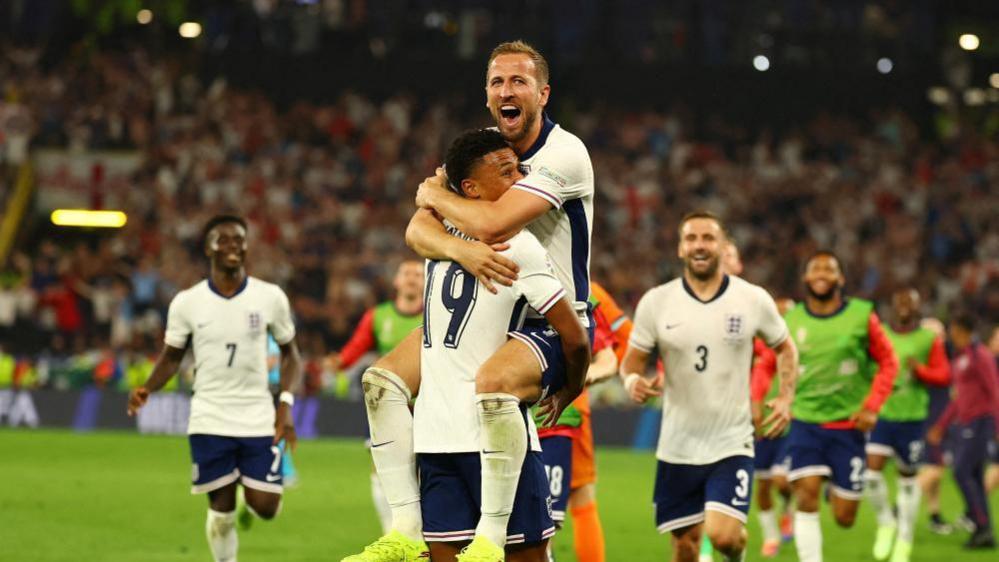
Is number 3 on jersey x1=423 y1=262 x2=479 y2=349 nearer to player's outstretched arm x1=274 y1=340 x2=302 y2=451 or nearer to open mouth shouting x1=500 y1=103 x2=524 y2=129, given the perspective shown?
open mouth shouting x1=500 y1=103 x2=524 y2=129

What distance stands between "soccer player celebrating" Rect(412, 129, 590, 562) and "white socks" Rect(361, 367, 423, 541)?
78 millimetres

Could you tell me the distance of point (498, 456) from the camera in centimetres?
554

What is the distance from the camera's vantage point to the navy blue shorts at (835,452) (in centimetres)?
1083

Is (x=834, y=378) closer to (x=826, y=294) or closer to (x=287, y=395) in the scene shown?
(x=826, y=294)

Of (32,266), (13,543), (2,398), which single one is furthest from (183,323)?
(32,266)

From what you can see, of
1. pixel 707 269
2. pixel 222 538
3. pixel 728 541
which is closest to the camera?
pixel 728 541

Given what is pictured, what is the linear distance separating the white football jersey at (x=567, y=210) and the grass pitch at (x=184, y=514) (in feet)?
19.8

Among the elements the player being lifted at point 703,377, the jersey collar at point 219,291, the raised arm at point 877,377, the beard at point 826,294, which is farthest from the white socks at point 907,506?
the jersey collar at point 219,291

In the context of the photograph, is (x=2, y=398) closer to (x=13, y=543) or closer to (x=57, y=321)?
(x=57, y=321)

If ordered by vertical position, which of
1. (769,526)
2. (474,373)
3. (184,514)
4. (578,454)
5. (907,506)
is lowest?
(184,514)

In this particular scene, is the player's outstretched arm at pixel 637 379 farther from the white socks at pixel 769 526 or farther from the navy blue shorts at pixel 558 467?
the white socks at pixel 769 526

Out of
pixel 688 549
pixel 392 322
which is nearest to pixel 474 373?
pixel 688 549

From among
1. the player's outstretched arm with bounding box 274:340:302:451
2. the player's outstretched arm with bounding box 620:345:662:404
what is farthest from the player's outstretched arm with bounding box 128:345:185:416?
the player's outstretched arm with bounding box 620:345:662:404

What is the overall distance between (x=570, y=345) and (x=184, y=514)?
30.7ft
